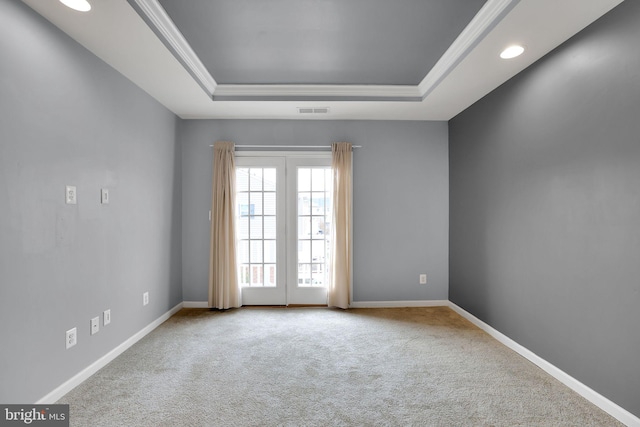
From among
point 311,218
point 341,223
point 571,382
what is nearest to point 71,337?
point 311,218

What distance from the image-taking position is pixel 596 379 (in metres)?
2.07

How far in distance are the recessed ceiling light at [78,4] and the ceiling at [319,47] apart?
0.04m

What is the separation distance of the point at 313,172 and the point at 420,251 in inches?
70.4

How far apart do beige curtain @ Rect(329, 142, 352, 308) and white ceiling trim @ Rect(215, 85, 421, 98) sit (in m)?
0.73

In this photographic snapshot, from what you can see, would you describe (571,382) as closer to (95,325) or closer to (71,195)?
(95,325)

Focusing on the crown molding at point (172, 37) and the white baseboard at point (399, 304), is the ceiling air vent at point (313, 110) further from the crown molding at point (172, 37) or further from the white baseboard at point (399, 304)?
the white baseboard at point (399, 304)

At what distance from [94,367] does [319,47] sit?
3187 mm

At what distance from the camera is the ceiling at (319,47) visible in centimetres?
210

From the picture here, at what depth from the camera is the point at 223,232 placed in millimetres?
4023

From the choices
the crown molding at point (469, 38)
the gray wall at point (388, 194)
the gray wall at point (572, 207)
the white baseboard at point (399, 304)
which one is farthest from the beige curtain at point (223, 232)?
the gray wall at point (572, 207)

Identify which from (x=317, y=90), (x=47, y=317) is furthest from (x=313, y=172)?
(x=47, y=317)

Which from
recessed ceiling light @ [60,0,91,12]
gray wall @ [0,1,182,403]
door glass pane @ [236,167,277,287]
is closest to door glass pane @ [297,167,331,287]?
door glass pane @ [236,167,277,287]

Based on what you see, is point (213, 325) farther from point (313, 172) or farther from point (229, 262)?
point (313, 172)

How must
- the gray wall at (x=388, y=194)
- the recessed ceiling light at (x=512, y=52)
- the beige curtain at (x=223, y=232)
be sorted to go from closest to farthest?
1. the recessed ceiling light at (x=512, y=52)
2. the beige curtain at (x=223, y=232)
3. the gray wall at (x=388, y=194)
